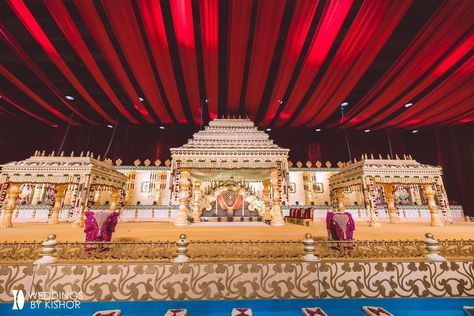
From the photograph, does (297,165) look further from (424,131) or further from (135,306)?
(135,306)

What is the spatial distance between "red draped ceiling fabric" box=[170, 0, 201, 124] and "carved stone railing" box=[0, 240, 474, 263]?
513 cm

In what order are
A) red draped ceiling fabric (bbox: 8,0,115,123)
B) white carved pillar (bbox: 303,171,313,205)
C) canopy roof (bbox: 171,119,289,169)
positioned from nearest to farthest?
red draped ceiling fabric (bbox: 8,0,115,123), canopy roof (bbox: 171,119,289,169), white carved pillar (bbox: 303,171,313,205)

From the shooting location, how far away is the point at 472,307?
8.05ft

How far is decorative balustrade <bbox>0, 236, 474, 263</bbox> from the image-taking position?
9.18 ft

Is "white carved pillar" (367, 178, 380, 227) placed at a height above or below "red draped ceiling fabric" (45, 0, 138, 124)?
below

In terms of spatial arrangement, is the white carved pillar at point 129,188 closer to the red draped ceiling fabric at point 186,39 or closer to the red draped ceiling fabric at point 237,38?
the red draped ceiling fabric at point 186,39

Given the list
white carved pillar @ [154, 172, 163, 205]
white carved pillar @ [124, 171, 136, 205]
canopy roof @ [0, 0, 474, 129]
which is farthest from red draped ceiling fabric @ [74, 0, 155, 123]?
white carved pillar @ [124, 171, 136, 205]

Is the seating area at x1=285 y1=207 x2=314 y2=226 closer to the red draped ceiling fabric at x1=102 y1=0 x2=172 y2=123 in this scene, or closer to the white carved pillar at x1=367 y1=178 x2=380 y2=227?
the white carved pillar at x1=367 y1=178 x2=380 y2=227

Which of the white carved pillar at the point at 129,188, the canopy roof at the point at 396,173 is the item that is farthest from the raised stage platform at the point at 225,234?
the white carved pillar at the point at 129,188

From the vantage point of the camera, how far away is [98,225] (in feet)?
10.4

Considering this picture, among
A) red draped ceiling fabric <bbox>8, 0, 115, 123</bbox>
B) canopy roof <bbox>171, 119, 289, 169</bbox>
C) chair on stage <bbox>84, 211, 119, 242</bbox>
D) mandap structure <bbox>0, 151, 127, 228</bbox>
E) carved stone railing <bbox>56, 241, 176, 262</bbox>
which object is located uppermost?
red draped ceiling fabric <bbox>8, 0, 115, 123</bbox>

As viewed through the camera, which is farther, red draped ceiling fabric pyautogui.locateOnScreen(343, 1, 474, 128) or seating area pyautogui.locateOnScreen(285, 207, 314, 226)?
seating area pyautogui.locateOnScreen(285, 207, 314, 226)

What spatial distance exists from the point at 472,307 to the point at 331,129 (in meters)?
11.6
